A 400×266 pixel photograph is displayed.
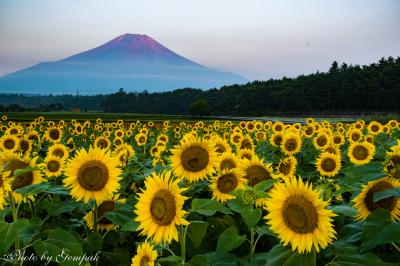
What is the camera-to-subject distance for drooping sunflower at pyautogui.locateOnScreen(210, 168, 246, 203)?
3361 millimetres

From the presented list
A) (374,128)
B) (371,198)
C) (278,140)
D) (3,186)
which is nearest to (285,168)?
(371,198)

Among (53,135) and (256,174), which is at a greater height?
(256,174)

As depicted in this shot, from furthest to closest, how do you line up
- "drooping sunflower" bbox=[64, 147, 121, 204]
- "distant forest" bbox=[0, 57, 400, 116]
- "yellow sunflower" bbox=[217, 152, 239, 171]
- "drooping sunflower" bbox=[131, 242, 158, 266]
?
"distant forest" bbox=[0, 57, 400, 116] < "yellow sunflower" bbox=[217, 152, 239, 171] < "drooping sunflower" bbox=[64, 147, 121, 204] < "drooping sunflower" bbox=[131, 242, 158, 266]

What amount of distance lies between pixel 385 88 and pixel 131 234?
10405 cm

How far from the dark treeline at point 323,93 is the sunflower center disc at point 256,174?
10094cm

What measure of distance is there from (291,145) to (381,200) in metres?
5.14

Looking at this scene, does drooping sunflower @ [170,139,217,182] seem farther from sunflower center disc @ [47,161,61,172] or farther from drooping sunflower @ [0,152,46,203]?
sunflower center disc @ [47,161,61,172]

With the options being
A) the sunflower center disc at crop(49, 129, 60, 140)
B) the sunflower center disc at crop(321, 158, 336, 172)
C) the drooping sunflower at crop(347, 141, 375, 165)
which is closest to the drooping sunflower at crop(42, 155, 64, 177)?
the sunflower center disc at crop(321, 158, 336, 172)

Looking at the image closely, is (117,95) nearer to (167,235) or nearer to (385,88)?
(385,88)

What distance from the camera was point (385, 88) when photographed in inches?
3868

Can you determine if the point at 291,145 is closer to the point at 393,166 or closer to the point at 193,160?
the point at 193,160

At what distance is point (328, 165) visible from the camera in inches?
229

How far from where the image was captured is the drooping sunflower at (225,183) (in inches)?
132

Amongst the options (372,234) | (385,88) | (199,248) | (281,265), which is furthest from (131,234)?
(385,88)
